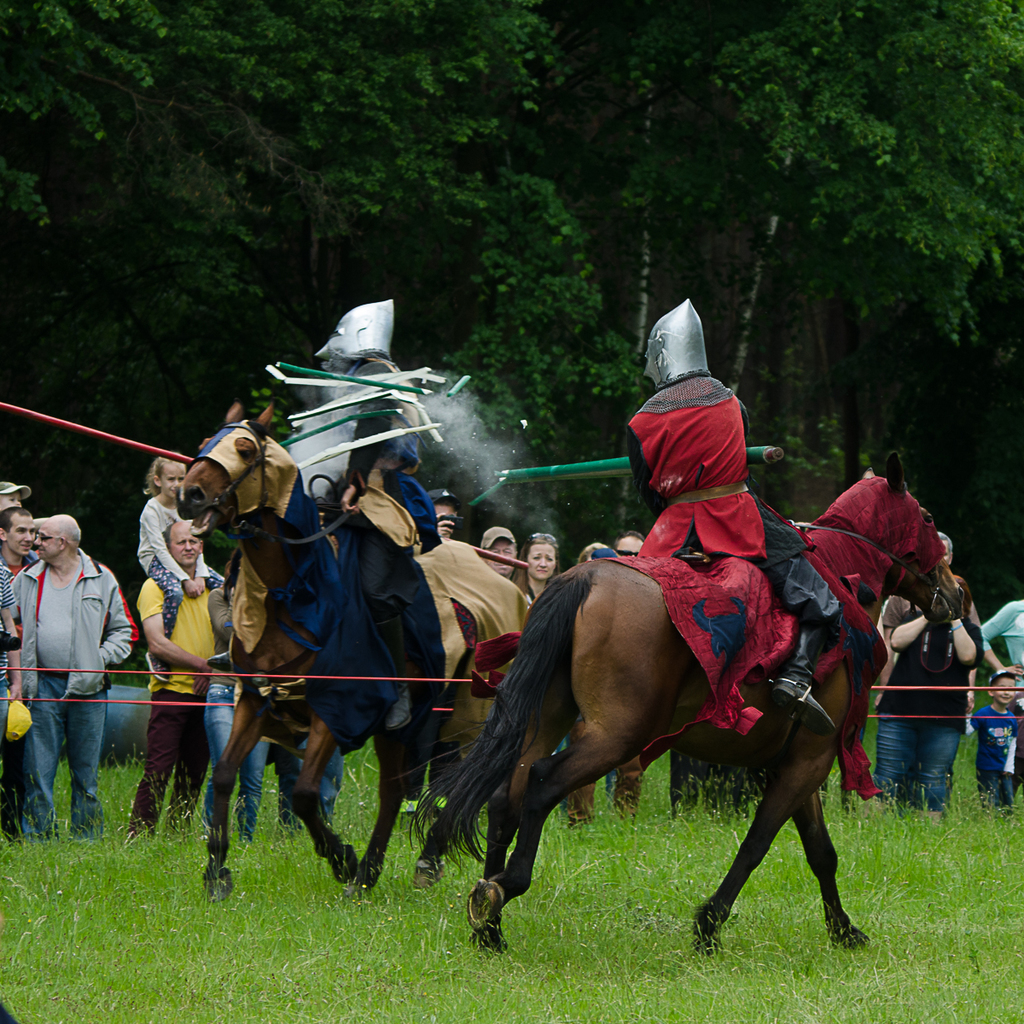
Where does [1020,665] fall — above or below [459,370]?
below

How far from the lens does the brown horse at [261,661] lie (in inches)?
238

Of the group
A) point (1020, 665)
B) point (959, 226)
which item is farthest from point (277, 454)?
point (959, 226)

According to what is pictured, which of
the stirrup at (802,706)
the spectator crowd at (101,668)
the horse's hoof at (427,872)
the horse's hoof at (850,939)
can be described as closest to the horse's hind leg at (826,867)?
the horse's hoof at (850,939)

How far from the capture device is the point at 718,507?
18.3 ft

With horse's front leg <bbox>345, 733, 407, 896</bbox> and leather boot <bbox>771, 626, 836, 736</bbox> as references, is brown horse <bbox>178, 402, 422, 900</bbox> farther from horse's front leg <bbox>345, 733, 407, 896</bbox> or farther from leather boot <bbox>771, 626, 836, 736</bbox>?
leather boot <bbox>771, 626, 836, 736</bbox>

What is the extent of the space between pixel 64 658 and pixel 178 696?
69 cm

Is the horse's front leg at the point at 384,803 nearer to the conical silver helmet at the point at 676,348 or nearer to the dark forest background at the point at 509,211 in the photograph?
the conical silver helmet at the point at 676,348

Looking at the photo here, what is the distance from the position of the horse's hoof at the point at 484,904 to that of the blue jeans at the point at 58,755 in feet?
9.79

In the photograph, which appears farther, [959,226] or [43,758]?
[959,226]

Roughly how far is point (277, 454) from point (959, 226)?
377 inches

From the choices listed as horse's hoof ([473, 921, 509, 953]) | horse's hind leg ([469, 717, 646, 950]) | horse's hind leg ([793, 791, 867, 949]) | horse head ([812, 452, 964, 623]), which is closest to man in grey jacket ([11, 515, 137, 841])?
horse's hoof ([473, 921, 509, 953])

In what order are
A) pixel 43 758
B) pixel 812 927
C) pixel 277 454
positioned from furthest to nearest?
pixel 43 758 → pixel 277 454 → pixel 812 927

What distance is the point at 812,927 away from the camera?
592cm

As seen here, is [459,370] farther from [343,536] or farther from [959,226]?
[343,536]
